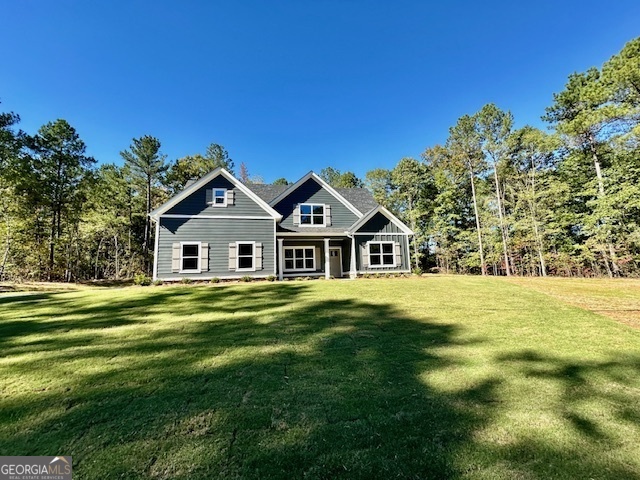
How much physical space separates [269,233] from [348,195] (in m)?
7.83

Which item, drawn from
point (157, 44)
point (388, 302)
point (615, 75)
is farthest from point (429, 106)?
point (388, 302)

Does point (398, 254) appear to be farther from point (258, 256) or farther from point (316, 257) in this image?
point (258, 256)

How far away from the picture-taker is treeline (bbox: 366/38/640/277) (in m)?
18.1

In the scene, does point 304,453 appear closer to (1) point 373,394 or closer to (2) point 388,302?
(1) point 373,394

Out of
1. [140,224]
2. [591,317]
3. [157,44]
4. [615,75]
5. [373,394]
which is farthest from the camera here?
[140,224]

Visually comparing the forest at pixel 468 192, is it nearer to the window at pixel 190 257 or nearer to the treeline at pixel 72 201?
the treeline at pixel 72 201

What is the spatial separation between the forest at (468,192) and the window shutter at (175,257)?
12893mm

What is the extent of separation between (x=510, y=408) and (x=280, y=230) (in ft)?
50.4

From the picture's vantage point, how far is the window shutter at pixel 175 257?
48.5 ft

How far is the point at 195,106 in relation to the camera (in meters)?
21.3

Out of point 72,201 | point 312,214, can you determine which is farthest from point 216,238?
point 72,201

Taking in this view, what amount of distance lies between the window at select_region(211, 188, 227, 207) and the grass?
1002 centimetres

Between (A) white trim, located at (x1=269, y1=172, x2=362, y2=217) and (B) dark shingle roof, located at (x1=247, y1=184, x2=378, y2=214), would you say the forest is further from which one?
(A) white trim, located at (x1=269, y1=172, x2=362, y2=217)

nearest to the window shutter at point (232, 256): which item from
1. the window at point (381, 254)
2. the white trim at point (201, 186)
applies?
the white trim at point (201, 186)
